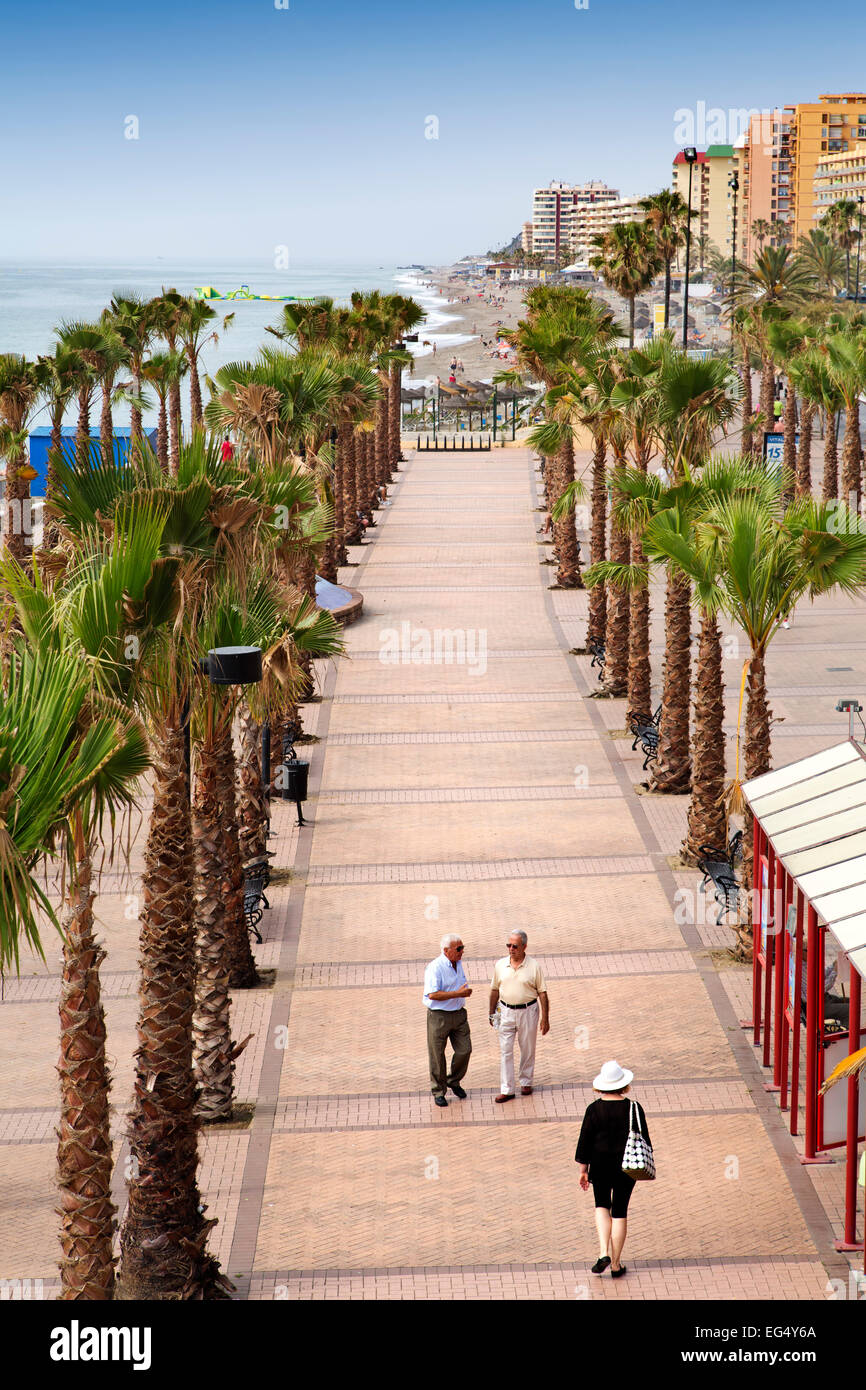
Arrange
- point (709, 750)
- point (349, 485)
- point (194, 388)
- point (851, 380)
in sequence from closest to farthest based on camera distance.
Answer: point (709, 750) → point (851, 380) → point (349, 485) → point (194, 388)

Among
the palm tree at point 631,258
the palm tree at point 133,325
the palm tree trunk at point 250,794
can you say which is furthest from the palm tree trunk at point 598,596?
the palm tree at point 133,325

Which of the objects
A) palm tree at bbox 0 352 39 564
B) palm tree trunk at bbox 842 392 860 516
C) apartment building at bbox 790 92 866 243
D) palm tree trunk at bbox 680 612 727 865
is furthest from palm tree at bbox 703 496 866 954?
apartment building at bbox 790 92 866 243

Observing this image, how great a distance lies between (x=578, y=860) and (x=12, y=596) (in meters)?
11.4

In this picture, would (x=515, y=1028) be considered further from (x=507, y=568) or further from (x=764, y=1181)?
(x=507, y=568)

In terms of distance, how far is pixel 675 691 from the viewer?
790 inches

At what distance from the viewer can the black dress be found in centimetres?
959

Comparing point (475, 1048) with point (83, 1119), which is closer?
point (83, 1119)

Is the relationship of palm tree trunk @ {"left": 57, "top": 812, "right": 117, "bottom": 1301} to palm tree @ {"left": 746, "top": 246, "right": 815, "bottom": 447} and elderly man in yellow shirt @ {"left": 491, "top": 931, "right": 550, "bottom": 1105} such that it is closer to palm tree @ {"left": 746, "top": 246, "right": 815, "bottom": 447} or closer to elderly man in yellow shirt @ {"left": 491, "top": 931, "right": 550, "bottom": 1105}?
elderly man in yellow shirt @ {"left": 491, "top": 931, "right": 550, "bottom": 1105}

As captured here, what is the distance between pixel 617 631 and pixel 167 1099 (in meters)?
17.6

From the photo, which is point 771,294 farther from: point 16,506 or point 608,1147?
point 608,1147

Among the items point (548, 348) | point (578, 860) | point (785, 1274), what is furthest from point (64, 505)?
point (548, 348)

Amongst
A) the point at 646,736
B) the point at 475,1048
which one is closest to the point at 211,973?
the point at 475,1048

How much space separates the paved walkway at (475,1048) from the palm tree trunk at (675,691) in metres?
0.73

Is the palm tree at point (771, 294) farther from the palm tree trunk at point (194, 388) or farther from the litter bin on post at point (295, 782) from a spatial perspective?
the litter bin on post at point (295, 782)
